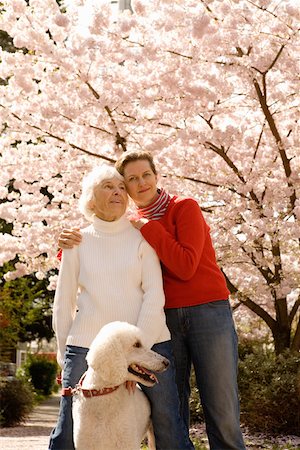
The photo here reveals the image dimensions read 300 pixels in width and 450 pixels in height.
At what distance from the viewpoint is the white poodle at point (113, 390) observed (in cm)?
427

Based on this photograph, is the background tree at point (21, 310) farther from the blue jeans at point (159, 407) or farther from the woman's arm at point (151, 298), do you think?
the woman's arm at point (151, 298)

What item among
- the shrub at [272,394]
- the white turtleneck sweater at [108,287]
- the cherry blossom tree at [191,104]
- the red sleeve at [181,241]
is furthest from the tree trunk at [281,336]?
the white turtleneck sweater at [108,287]

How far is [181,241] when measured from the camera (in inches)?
189

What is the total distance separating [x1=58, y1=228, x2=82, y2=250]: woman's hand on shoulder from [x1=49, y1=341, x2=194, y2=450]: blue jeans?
53 cm

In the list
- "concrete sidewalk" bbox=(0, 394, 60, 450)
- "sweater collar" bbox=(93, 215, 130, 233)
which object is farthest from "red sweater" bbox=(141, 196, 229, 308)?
"concrete sidewalk" bbox=(0, 394, 60, 450)

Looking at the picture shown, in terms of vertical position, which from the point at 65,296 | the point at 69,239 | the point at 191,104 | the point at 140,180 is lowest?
the point at 65,296

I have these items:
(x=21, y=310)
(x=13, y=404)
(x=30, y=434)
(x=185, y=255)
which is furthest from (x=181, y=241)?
(x=21, y=310)

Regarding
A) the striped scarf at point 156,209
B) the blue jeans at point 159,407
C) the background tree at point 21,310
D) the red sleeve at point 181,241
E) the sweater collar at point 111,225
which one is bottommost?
the blue jeans at point 159,407

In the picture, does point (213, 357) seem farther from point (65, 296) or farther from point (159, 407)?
point (65, 296)

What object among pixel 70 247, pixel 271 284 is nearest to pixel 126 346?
pixel 70 247

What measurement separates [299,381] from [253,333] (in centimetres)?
525

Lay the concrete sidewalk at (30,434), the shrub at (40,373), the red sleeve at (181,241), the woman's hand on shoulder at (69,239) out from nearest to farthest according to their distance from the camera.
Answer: the red sleeve at (181,241) < the woman's hand on shoulder at (69,239) < the concrete sidewalk at (30,434) < the shrub at (40,373)

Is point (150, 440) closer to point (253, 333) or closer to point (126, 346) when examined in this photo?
point (126, 346)

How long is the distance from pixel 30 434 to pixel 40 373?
13.0m
